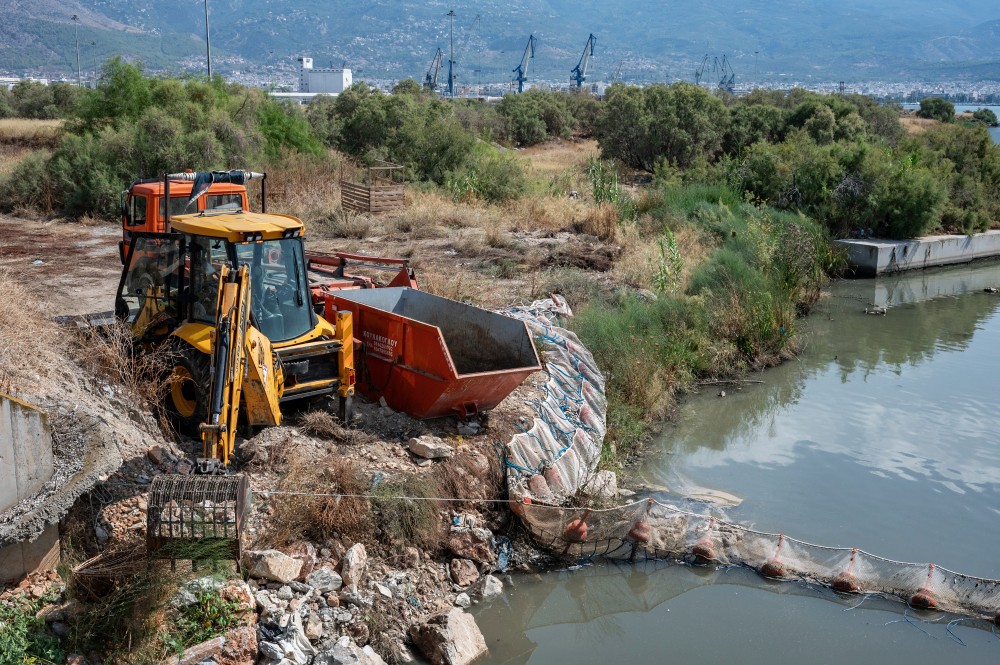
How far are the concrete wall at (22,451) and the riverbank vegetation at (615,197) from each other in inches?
272

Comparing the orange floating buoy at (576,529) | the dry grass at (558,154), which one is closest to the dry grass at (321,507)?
the orange floating buoy at (576,529)

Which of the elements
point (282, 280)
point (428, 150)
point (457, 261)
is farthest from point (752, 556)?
point (428, 150)

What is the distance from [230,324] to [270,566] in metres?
1.92

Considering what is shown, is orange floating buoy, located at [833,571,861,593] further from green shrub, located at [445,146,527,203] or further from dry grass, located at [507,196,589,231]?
green shrub, located at [445,146,527,203]

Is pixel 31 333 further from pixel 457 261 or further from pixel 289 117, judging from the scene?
pixel 289 117

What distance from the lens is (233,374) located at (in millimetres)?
7527

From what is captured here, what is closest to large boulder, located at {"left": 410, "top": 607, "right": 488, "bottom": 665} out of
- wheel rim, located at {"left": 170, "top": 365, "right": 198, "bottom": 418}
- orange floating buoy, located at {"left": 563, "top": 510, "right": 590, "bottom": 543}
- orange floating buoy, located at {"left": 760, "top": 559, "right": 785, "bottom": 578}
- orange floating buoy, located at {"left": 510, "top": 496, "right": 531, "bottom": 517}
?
orange floating buoy, located at {"left": 510, "top": 496, "right": 531, "bottom": 517}

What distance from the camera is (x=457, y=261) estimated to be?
1980cm

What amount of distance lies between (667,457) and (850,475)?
2271 mm

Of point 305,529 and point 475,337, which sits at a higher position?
point 475,337

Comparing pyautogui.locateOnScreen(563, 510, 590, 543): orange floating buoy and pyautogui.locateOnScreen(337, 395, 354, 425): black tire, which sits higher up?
pyautogui.locateOnScreen(337, 395, 354, 425): black tire

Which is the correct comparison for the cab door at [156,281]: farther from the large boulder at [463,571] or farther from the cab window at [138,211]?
the cab window at [138,211]

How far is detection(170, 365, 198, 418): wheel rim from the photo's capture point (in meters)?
9.05

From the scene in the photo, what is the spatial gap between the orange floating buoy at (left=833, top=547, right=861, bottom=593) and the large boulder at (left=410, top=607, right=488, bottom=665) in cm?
358
